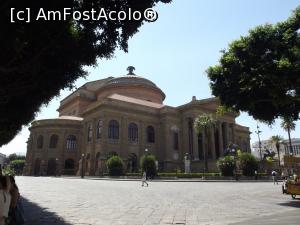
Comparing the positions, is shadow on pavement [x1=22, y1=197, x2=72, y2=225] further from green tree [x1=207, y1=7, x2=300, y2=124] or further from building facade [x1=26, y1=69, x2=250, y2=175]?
building facade [x1=26, y1=69, x2=250, y2=175]

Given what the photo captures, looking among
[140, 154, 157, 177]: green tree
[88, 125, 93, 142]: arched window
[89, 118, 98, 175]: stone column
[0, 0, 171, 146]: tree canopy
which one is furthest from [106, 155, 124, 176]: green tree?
[0, 0, 171, 146]: tree canopy

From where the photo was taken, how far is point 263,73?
13156 millimetres

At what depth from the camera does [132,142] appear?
4816 centimetres

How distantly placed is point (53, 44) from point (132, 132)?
42.5m

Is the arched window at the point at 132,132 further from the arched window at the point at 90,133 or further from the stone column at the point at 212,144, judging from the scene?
the stone column at the point at 212,144

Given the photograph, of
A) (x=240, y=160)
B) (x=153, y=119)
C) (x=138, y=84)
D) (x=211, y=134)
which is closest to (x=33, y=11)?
(x=240, y=160)

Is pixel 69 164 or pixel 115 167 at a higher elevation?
pixel 69 164

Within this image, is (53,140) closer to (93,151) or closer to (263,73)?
(93,151)

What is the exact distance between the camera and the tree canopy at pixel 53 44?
6.07m

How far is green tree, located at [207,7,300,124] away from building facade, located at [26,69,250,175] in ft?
105

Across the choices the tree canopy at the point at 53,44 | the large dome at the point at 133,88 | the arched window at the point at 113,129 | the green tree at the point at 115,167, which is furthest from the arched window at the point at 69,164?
the tree canopy at the point at 53,44

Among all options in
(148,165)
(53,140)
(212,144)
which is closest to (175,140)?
(212,144)

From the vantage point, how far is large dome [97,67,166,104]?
5969cm

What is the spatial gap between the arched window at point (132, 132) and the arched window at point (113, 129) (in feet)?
7.92
